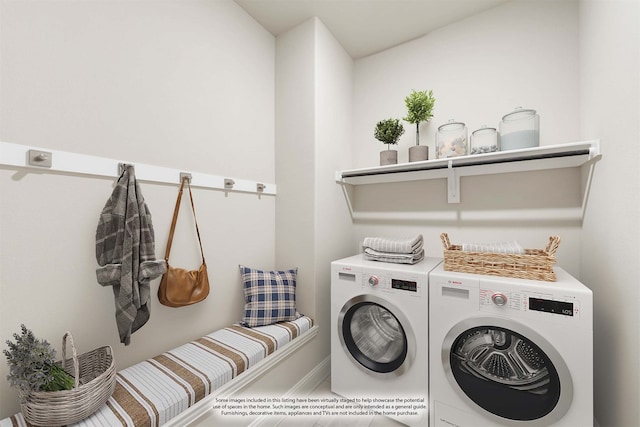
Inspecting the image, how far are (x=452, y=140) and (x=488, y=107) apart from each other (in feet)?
1.37

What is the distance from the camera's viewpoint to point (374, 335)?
1.78 metres

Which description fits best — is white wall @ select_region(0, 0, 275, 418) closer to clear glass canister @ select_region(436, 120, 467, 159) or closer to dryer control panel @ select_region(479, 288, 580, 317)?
clear glass canister @ select_region(436, 120, 467, 159)

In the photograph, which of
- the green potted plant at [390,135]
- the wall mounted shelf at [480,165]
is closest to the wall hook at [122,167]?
the wall mounted shelf at [480,165]

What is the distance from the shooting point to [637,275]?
3.21 feet

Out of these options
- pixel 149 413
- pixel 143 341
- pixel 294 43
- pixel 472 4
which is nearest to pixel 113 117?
pixel 143 341

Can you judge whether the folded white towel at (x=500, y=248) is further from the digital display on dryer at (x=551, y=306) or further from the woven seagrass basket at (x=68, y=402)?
the woven seagrass basket at (x=68, y=402)

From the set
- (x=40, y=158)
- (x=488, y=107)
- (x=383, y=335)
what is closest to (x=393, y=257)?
(x=383, y=335)

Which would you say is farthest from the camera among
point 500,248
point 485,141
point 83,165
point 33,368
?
point 485,141

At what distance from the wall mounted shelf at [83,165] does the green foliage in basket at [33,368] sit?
61cm

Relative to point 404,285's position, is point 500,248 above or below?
above

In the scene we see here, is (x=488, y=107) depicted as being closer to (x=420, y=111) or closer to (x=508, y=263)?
(x=420, y=111)

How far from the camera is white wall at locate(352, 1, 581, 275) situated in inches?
66.1

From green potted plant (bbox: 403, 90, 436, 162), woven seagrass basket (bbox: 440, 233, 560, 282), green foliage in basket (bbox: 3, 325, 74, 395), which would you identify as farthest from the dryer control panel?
green foliage in basket (bbox: 3, 325, 74, 395)

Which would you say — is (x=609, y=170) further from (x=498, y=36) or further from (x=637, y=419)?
(x=498, y=36)
